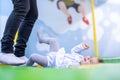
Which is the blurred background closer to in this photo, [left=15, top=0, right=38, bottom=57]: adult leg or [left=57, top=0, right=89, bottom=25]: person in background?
[left=57, top=0, right=89, bottom=25]: person in background

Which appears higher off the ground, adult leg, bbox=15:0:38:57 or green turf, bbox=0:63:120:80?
adult leg, bbox=15:0:38:57

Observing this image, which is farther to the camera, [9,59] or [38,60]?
[38,60]

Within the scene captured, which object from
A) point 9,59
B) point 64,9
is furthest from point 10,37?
point 64,9

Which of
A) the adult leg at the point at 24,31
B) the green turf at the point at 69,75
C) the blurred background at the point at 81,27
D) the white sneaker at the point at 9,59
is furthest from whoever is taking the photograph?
→ the blurred background at the point at 81,27

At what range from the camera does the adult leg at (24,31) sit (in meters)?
0.98

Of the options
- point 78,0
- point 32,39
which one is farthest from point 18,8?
point 78,0

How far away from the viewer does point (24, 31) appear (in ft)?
3.30

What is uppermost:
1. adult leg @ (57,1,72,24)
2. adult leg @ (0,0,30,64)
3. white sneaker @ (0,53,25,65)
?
adult leg @ (57,1,72,24)

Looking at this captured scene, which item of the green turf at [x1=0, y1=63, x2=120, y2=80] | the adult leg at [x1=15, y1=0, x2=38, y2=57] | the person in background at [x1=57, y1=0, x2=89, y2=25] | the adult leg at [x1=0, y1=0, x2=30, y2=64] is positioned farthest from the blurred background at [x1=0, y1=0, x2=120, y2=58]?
the green turf at [x1=0, y1=63, x2=120, y2=80]

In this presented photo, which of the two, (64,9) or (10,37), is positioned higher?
(64,9)

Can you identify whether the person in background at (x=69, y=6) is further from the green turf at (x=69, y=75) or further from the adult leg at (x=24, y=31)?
the green turf at (x=69, y=75)

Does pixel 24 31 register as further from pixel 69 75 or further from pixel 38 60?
pixel 69 75

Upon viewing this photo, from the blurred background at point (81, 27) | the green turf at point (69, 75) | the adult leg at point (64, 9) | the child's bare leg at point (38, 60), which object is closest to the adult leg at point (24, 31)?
the child's bare leg at point (38, 60)

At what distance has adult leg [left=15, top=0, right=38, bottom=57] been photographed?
3.22 ft
